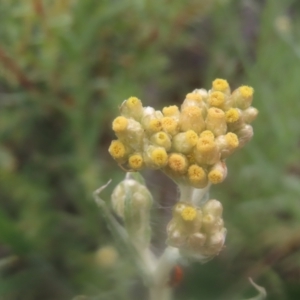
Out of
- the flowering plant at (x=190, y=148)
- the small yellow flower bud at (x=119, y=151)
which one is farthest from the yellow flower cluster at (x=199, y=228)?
the small yellow flower bud at (x=119, y=151)

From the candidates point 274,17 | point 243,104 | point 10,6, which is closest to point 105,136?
point 10,6

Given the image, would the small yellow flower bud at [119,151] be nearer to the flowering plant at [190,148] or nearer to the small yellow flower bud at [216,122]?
the flowering plant at [190,148]

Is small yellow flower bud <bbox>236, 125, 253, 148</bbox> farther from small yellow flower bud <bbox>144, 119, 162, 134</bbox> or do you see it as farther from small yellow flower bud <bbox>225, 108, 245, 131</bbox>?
small yellow flower bud <bbox>144, 119, 162, 134</bbox>

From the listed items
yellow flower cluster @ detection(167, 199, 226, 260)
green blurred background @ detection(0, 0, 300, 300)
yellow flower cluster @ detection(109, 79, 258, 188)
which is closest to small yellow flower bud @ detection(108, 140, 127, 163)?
yellow flower cluster @ detection(109, 79, 258, 188)

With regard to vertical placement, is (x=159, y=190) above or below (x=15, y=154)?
below

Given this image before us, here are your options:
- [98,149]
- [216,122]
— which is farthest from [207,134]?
[98,149]

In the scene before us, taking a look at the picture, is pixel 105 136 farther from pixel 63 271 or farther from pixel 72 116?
pixel 63 271
